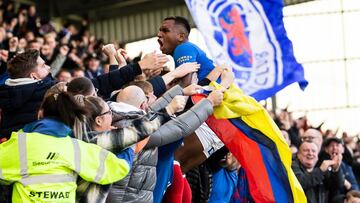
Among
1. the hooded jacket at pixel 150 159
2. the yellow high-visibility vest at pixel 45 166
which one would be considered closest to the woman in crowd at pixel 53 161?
the yellow high-visibility vest at pixel 45 166

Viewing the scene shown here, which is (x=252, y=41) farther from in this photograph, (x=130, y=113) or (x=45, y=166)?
(x=45, y=166)

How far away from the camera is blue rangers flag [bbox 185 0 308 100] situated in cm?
1009

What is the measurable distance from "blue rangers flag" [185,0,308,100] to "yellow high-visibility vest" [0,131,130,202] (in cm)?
473

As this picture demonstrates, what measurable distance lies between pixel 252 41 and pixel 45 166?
213 inches

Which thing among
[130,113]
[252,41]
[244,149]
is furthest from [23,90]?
[252,41]

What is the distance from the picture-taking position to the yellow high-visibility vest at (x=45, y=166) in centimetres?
532

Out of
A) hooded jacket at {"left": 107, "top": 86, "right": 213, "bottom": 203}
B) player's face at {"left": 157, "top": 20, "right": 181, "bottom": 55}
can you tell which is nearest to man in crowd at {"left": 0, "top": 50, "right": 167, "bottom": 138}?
hooded jacket at {"left": 107, "top": 86, "right": 213, "bottom": 203}

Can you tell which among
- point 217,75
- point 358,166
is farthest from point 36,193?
point 358,166

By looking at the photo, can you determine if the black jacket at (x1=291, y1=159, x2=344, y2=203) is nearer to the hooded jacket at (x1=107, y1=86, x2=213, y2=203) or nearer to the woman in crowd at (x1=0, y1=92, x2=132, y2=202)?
the hooded jacket at (x1=107, y1=86, x2=213, y2=203)

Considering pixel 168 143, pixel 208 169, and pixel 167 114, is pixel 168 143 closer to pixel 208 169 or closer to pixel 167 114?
pixel 167 114

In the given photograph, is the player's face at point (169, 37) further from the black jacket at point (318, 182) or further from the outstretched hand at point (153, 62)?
the black jacket at point (318, 182)

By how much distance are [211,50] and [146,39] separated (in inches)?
727

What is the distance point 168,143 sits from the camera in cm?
636

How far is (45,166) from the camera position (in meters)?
5.31
